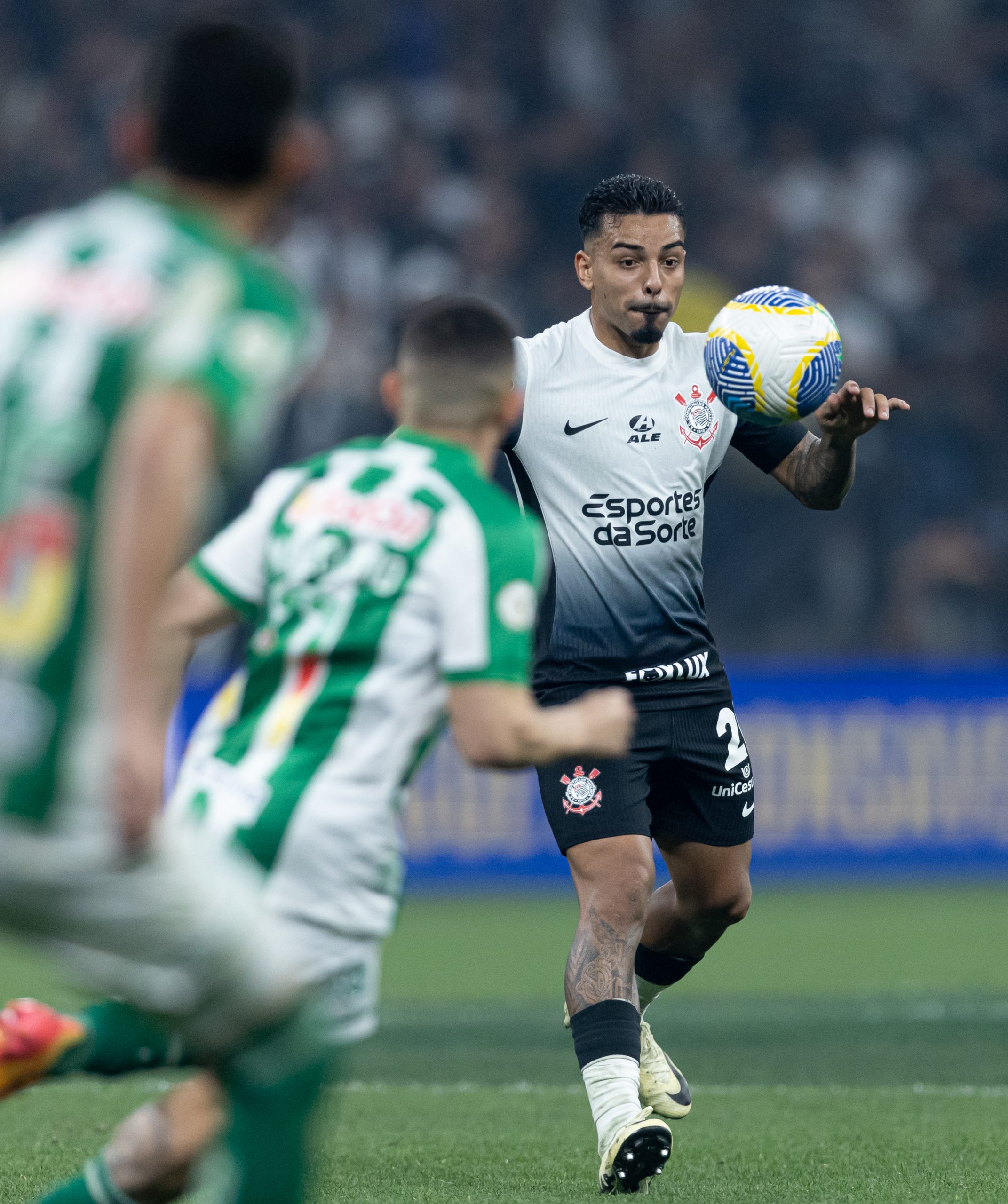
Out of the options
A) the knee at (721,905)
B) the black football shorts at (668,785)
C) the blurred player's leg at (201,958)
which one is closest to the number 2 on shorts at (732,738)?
the black football shorts at (668,785)

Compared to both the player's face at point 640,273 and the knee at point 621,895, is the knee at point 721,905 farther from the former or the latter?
the player's face at point 640,273

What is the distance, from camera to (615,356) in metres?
5.88

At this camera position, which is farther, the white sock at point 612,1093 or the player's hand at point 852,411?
the player's hand at point 852,411

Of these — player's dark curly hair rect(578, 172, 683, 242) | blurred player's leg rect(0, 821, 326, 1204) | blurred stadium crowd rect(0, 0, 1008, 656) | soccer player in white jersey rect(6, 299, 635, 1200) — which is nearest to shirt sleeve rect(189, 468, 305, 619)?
soccer player in white jersey rect(6, 299, 635, 1200)

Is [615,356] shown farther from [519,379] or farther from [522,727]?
[522,727]

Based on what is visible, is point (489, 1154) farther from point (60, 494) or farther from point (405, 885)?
point (405, 885)

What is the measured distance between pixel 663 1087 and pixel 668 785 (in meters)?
0.85

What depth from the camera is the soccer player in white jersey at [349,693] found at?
3178 millimetres

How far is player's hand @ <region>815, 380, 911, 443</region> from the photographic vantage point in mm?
5262

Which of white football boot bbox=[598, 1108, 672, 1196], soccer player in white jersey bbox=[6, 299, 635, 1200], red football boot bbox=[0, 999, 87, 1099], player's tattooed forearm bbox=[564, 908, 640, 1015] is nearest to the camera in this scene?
soccer player in white jersey bbox=[6, 299, 635, 1200]

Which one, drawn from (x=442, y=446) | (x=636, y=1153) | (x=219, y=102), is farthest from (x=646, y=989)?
(x=219, y=102)

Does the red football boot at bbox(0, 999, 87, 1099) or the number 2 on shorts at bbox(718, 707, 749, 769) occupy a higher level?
the number 2 on shorts at bbox(718, 707, 749, 769)

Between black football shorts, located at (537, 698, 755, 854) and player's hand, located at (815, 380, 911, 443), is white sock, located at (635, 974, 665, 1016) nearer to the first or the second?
black football shorts, located at (537, 698, 755, 854)

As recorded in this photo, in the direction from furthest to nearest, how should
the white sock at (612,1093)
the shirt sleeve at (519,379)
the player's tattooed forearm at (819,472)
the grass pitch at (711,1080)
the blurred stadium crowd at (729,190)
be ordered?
the blurred stadium crowd at (729,190) < the shirt sleeve at (519,379) < the player's tattooed forearm at (819,472) < the grass pitch at (711,1080) < the white sock at (612,1093)
